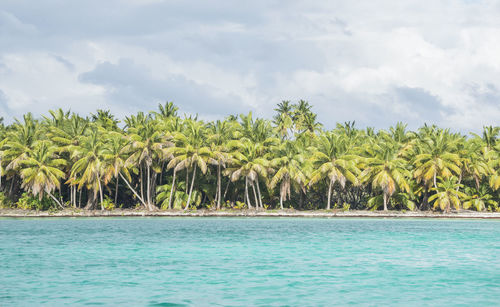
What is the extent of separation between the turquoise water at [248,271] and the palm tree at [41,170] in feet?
75.1

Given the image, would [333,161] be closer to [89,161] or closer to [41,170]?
[89,161]

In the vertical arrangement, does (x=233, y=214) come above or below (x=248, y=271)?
above

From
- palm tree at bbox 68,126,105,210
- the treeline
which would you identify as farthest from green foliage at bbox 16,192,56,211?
palm tree at bbox 68,126,105,210

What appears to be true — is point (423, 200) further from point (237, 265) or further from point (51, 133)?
point (237, 265)

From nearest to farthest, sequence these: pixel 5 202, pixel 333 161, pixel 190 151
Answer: pixel 190 151 < pixel 333 161 < pixel 5 202

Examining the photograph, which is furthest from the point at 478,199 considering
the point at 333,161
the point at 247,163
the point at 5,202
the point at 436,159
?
the point at 5,202

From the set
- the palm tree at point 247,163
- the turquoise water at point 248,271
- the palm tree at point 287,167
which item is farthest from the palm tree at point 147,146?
the turquoise water at point 248,271

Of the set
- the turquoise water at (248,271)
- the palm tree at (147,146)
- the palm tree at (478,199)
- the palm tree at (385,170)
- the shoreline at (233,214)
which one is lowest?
the turquoise water at (248,271)

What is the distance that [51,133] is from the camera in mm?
58375

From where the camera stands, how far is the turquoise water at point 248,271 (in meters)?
13.5

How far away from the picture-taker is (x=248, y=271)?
17797 millimetres

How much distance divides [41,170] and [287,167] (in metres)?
24.9

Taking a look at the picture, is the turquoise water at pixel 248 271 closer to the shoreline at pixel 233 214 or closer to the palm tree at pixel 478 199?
the shoreline at pixel 233 214

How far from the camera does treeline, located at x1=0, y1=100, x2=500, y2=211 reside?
54.5 metres
